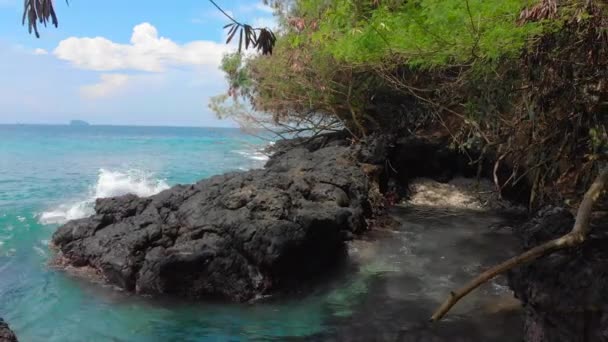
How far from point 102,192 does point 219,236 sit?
13.7 meters

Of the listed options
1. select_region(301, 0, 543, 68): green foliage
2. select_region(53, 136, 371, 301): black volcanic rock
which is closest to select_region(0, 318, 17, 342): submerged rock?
select_region(53, 136, 371, 301): black volcanic rock

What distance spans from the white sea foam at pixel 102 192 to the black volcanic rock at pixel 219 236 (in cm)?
552

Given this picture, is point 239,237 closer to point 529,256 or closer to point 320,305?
point 320,305

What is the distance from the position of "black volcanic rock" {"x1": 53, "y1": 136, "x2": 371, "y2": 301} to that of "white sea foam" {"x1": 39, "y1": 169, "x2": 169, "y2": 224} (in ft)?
18.1

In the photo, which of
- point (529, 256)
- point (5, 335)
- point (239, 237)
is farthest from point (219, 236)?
point (529, 256)

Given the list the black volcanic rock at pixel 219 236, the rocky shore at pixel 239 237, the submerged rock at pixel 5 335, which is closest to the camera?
the submerged rock at pixel 5 335

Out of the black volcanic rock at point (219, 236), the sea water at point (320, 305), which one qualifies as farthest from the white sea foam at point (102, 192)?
the black volcanic rock at point (219, 236)

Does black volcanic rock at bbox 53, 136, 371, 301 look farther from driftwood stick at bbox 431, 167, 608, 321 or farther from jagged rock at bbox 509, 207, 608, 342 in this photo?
driftwood stick at bbox 431, 167, 608, 321

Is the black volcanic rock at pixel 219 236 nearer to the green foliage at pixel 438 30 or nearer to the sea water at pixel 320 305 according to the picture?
the sea water at pixel 320 305

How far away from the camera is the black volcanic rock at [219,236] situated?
6.92 meters

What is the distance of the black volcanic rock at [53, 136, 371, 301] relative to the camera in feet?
22.7

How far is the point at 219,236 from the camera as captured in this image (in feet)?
24.1

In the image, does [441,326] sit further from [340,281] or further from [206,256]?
[206,256]

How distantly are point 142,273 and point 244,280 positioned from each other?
4.69 ft
